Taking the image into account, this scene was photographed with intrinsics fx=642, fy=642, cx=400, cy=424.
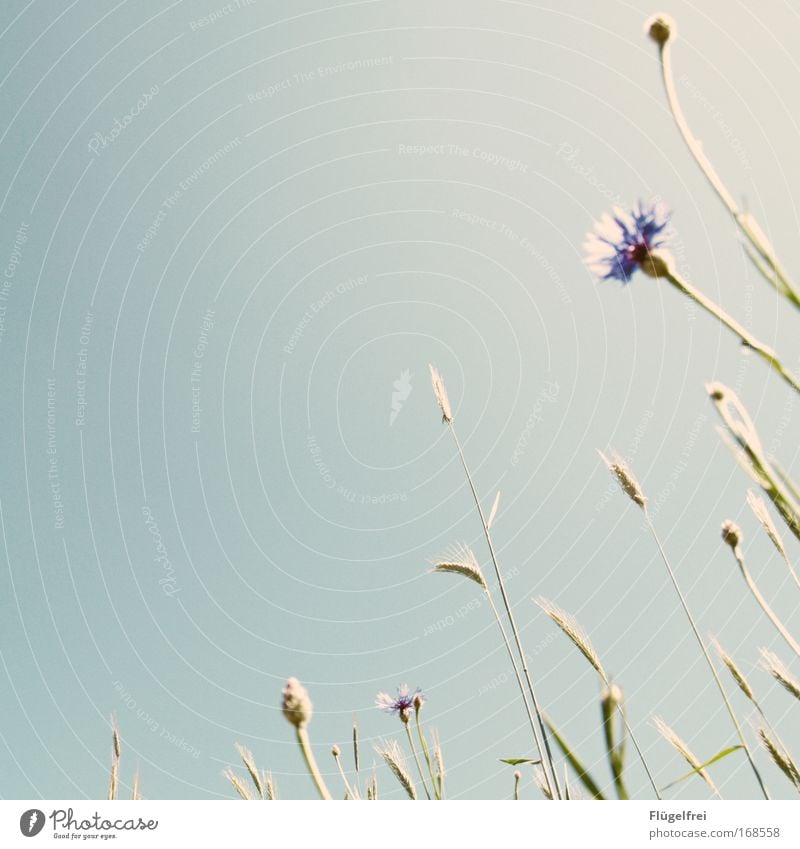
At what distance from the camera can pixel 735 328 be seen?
0.50 m

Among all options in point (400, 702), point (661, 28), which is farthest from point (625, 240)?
point (400, 702)

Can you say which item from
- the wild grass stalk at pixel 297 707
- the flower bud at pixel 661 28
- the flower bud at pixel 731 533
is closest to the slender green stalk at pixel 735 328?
the flower bud at pixel 661 28

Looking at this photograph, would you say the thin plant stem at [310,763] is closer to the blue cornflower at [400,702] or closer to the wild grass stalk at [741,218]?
the wild grass stalk at [741,218]

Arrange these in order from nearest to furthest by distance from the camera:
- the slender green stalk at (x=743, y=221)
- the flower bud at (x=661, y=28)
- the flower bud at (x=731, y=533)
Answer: the slender green stalk at (x=743, y=221), the flower bud at (x=661, y=28), the flower bud at (x=731, y=533)

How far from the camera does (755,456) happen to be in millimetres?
448

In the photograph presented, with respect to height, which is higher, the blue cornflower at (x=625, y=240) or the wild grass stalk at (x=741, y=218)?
the blue cornflower at (x=625, y=240)

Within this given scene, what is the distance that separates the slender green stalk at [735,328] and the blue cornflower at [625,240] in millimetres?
167

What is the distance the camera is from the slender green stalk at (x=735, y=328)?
18.7 inches

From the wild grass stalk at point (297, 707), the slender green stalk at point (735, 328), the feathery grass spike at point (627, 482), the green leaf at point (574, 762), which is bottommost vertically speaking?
the green leaf at point (574, 762)

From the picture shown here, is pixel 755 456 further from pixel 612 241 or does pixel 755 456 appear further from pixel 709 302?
pixel 612 241

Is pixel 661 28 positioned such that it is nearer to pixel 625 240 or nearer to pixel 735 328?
pixel 625 240
